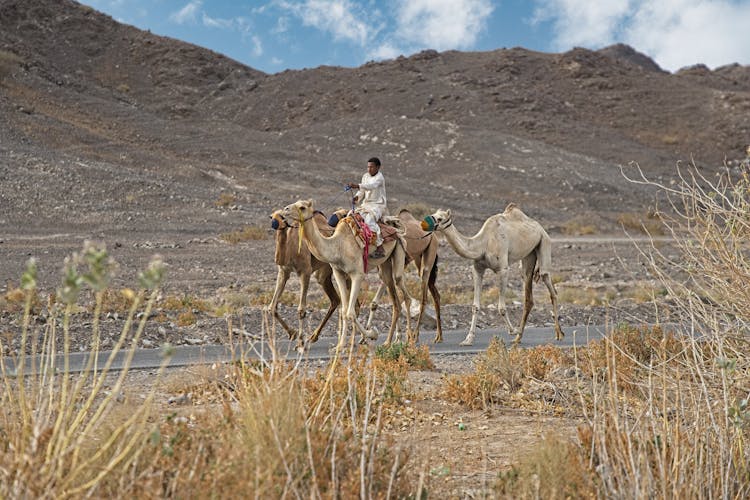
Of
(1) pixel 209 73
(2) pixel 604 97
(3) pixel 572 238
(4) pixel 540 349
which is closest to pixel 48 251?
(4) pixel 540 349

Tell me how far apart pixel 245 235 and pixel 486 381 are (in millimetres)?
23107

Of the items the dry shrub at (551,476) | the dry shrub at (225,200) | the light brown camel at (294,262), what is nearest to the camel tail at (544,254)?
the light brown camel at (294,262)

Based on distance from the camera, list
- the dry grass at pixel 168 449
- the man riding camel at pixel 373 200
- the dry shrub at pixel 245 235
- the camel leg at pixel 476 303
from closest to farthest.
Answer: the dry grass at pixel 168 449 < the man riding camel at pixel 373 200 < the camel leg at pixel 476 303 < the dry shrub at pixel 245 235

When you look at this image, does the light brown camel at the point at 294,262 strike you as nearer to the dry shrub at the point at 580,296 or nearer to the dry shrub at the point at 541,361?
the dry shrub at the point at 541,361

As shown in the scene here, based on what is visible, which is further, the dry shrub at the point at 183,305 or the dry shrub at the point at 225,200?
the dry shrub at the point at 225,200

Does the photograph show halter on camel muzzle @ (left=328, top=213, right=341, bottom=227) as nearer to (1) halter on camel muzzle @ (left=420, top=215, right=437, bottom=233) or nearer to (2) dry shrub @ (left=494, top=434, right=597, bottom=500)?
(1) halter on camel muzzle @ (left=420, top=215, right=437, bottom=233)

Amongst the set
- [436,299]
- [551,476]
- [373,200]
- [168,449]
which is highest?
[373,200]

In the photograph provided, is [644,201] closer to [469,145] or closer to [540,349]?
[469,145]

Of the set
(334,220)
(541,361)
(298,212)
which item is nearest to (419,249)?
(334,220)

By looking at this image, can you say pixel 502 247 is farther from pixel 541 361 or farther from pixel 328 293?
pixel 541 361

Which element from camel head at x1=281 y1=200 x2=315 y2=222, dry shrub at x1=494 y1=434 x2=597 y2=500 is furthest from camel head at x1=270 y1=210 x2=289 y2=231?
dry shrub at x1=494 y1=434 x2=597 y2=500

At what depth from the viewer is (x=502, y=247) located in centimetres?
1293

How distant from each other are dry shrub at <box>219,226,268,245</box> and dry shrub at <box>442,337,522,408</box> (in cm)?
2137

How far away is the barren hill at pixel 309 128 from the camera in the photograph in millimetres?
36844
